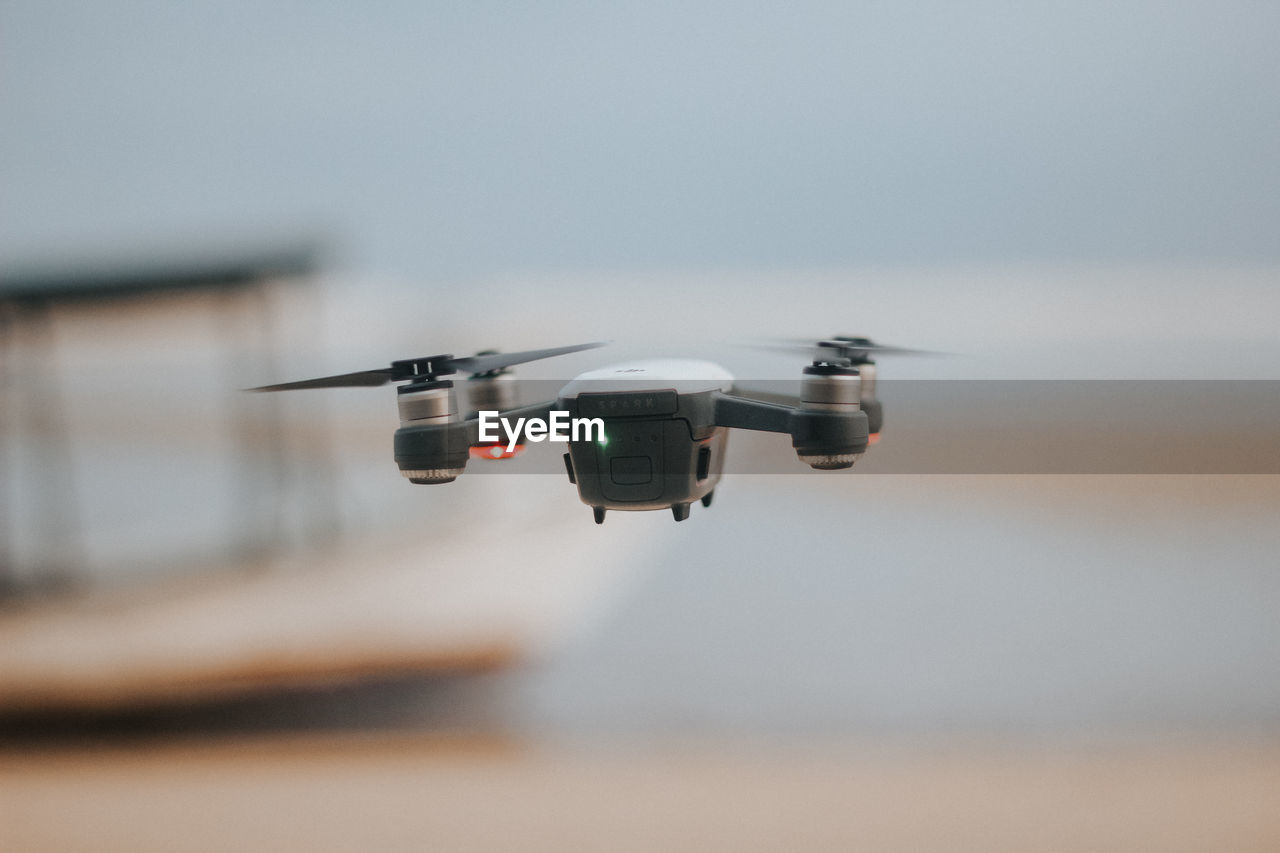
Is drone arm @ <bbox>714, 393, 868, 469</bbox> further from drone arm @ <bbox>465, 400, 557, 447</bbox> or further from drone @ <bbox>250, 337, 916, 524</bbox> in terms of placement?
drone arm @ <bbox>465, 400, 557, 447</bbox>

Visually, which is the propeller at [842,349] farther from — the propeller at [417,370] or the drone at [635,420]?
the propeller at [417,370]

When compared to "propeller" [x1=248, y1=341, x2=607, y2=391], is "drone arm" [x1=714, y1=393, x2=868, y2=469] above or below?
below

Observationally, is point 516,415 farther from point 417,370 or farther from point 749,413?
point 749,413

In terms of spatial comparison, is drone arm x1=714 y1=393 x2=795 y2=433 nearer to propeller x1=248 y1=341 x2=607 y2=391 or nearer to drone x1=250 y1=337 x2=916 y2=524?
drone x1=250 y1=337 x2=916 y2=524

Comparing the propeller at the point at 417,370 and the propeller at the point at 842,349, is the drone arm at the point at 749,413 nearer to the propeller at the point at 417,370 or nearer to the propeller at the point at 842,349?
the propeller at the point at 842,349

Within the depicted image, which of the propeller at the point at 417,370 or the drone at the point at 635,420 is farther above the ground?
the propeller at the point at 417,370

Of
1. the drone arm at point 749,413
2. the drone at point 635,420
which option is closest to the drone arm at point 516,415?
the drone at point 635,420

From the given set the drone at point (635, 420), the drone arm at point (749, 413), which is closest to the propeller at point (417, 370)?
the drone at point (635, 420)

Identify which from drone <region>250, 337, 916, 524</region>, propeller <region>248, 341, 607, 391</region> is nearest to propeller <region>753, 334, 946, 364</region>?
drone <region>250, 337, 916, 524</region>
